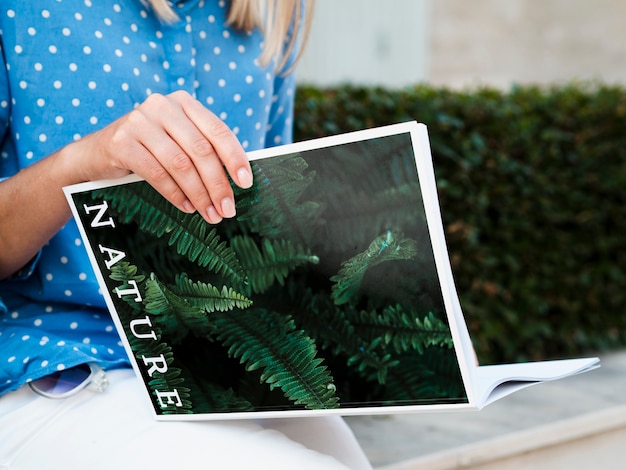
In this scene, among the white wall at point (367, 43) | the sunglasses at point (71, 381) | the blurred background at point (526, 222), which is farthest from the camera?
the white wall at point (367, 43)

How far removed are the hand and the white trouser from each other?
0.23 metres

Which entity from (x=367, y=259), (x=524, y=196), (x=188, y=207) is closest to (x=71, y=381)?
(x=188, y=207)

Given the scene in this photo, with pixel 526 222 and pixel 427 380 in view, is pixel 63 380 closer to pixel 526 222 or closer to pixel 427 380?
pixel 427 380

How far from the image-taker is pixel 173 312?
0.77 metres

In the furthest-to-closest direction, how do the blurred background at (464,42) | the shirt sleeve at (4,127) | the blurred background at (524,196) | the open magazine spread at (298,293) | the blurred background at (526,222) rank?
the blurred background at (464,42), the blurred background at (524,196), the blurred background at (526,222), the shirt sleeve at (4,127), the open magazine spread at (298,293)

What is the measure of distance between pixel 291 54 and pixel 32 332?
598mm

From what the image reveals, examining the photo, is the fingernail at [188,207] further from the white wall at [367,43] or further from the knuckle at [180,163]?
the white wall at [367,43]

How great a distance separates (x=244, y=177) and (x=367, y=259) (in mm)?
141

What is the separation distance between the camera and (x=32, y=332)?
0.87 m

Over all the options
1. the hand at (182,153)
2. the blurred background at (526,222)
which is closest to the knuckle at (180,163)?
the hand at (182,153)

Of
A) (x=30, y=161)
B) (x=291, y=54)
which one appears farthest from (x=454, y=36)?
(x=30, y=161)

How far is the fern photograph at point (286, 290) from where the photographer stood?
695 millimetres

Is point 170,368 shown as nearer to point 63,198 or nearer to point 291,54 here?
point 63,198

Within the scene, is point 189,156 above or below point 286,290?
above
